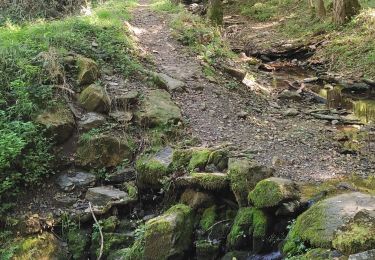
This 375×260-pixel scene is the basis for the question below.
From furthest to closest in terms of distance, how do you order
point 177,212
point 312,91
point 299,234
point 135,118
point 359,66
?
1. point 359,66
2. point 312,91
3. point 135,118
4. point 177,212
5. point 299,234

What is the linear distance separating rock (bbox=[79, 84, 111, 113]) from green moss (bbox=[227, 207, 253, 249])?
3649mm

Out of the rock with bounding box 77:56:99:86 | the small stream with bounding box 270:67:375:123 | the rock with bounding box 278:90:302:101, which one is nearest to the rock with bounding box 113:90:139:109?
the rock with bounding box 77:56:99:86

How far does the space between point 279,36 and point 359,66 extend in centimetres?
548

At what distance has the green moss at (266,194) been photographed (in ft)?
17.5

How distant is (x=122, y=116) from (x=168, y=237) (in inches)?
123

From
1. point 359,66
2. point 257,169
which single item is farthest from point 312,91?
point 257,169

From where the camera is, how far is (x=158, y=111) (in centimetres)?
825

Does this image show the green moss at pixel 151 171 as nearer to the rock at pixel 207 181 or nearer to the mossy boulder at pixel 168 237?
the rock at pixel 207 181

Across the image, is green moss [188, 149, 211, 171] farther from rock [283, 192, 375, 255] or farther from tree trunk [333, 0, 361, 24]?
tree trunk [333, 0, 361, 24]

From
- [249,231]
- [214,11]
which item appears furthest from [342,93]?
[249,231]

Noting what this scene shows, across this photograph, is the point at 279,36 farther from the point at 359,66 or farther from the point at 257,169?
the point at 257,169

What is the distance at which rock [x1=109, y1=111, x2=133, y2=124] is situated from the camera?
7.98m

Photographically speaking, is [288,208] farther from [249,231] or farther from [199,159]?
[199,159]

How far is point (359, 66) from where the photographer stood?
13.3m
